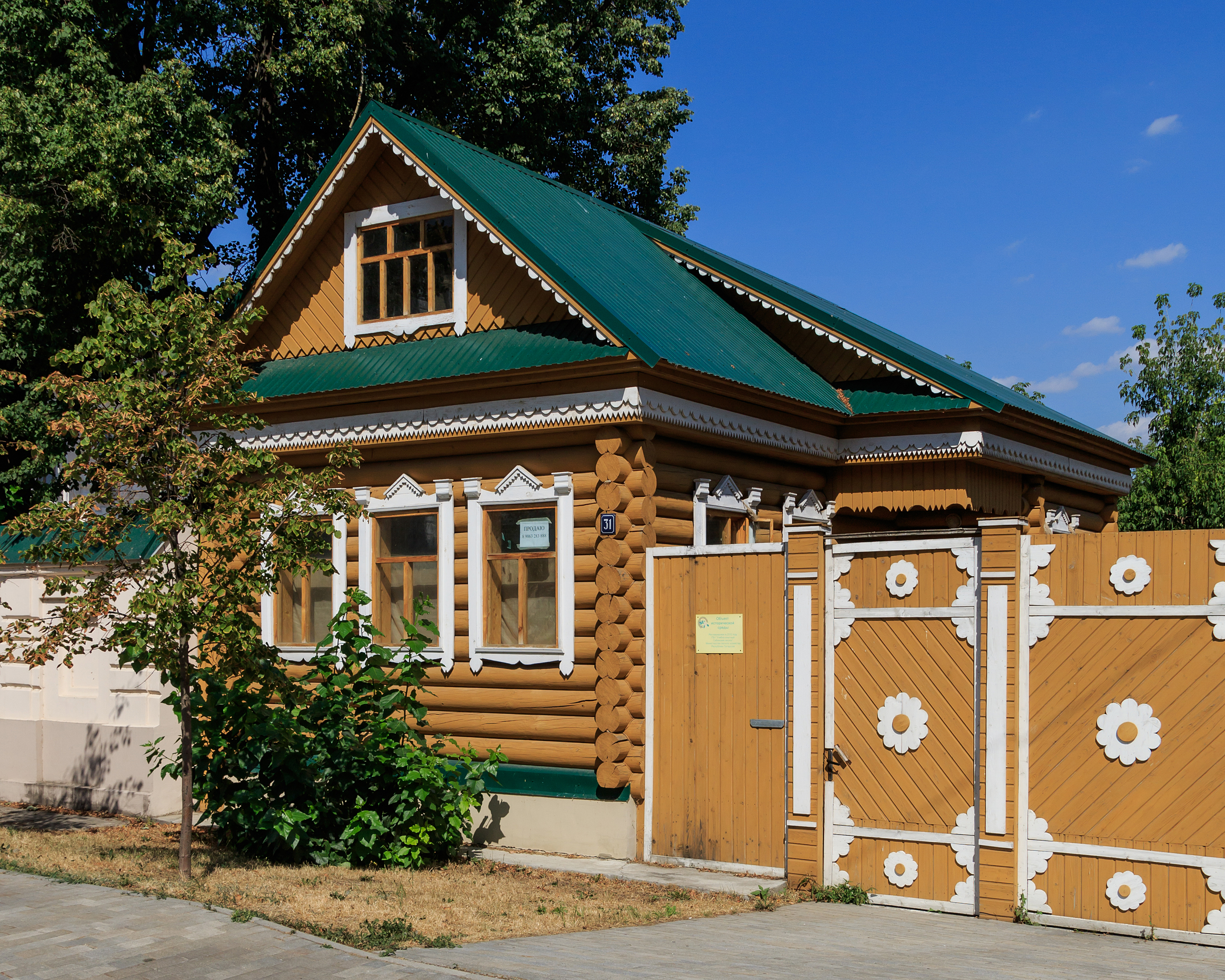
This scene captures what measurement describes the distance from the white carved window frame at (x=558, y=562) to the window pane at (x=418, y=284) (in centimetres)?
233

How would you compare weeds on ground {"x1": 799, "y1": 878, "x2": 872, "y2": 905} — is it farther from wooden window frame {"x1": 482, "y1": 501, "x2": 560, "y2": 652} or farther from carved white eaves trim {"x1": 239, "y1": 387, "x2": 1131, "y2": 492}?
carved white eaves trim {"x1": 239, "y1": 387, "x2": 1131, "y2": 492}

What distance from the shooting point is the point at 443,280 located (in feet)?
44.8

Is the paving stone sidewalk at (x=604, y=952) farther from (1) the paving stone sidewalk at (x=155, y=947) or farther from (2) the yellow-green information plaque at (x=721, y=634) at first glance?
(2) the yellow-green information plaque at (x=721, y=634)

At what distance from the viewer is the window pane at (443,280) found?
1359 centimetres

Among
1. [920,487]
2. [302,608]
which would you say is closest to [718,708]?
[920,487]

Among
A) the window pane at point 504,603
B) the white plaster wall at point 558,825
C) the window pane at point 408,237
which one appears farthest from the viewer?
the window pane at point 408,237

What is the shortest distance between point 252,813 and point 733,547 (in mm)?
4721

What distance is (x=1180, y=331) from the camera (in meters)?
27.5

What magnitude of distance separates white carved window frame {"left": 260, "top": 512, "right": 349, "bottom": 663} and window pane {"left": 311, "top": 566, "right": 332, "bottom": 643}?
0.24 ft

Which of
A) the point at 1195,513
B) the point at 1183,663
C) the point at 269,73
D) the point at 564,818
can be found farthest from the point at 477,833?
the point at 1195,513

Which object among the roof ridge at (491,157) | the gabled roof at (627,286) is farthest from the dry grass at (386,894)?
the roof ridge at (491,157)

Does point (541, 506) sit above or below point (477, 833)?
above

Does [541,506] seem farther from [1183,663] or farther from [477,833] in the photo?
[1183,663]

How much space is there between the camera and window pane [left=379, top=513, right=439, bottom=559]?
12984 mm
